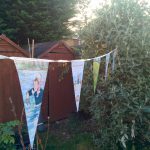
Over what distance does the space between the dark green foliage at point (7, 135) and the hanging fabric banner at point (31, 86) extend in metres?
0.40

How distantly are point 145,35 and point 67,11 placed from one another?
17.6ft

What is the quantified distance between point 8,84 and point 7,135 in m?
2.10

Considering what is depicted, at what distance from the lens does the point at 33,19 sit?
362 inches

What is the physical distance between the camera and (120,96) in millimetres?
4871

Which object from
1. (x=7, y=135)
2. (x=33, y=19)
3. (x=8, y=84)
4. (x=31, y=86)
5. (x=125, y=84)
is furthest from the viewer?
(x=33, y=19)

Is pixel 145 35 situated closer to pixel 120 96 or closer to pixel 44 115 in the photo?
pixel 120 96

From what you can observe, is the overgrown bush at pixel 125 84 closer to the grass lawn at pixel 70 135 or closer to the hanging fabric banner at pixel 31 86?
the grass lawn at pixel 70 135

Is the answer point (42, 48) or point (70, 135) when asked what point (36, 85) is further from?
point (42, 48)

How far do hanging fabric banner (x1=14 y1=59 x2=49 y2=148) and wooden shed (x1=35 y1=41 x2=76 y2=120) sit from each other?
2952 millimetres

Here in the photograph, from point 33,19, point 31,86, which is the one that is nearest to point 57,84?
point 33,19

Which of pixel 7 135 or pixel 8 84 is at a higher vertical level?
Result: pixel 8 84

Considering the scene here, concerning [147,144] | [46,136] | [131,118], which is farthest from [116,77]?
[46,136]

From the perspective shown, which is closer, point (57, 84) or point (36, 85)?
point (36, 85)

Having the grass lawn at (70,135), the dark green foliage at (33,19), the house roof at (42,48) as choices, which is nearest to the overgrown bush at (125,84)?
the grass lawn at (70,135)
